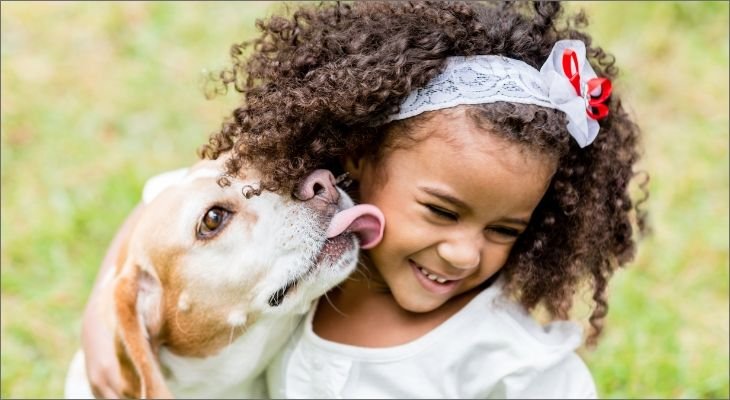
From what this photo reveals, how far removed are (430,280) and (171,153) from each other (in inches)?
99.8

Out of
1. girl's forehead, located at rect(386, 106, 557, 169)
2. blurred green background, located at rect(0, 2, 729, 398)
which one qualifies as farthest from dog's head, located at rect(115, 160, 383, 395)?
blurred green background, located at rect(0, 2, 729, 398)

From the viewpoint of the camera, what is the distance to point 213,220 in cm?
281

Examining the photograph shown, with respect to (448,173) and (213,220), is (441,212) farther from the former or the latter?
(213,220)

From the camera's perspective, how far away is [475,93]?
2.66 m

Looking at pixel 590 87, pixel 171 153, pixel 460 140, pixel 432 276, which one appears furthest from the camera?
pixel 171 153

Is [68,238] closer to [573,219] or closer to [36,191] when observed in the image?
[36,191]

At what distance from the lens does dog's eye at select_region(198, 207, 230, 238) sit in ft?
9.21

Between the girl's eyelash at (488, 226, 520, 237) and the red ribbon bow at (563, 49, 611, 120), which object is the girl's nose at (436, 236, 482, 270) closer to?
the girl's eyelash at (488, 226, 520, 237)

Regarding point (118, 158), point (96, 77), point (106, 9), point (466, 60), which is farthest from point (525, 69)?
point (106, 9)

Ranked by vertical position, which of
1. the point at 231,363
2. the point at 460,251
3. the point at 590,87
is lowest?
the point at 231,363

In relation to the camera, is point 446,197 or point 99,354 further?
point 99,354

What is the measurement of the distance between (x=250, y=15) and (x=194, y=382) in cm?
345

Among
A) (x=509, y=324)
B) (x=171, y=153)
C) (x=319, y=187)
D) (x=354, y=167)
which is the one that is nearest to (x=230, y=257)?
(x=319, y=187)

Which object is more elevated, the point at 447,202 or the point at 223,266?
the point at 447,202
